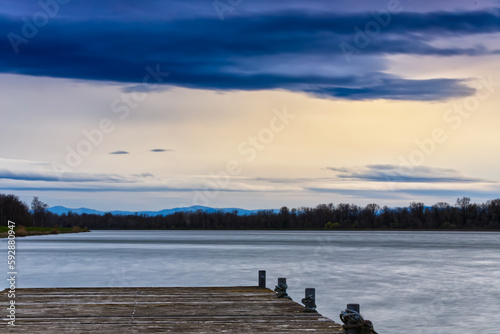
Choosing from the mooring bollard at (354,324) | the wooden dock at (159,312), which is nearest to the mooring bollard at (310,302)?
the wooden dock at (159,312)

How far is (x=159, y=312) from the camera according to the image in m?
15.2

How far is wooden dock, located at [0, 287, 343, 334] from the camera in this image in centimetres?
1298

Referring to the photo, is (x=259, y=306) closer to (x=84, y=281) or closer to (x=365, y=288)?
(x=365, y=288)

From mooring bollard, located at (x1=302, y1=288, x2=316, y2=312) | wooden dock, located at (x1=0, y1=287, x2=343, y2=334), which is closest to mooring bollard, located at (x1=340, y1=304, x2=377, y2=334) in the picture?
wooden dock, located at (x1=0, y1=287, x2=343, y2=334)

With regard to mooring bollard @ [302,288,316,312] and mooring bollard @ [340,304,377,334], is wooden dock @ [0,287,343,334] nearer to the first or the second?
mooring bollard @ [302,288,316,312]

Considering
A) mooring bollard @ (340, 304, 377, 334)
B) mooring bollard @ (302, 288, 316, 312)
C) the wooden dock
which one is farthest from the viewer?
mooring bollard @ (302, 288, 316, 312)

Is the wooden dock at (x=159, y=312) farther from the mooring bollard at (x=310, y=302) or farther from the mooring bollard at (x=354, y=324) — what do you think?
the mooring bollard at (x=354, y=324)

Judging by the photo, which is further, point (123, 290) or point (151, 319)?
point (123, 290)

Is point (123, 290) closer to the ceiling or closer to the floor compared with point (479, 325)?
closer to the ceiling

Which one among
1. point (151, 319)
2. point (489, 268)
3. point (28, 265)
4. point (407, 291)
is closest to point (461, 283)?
point (407, 291)

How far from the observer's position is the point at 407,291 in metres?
32.8

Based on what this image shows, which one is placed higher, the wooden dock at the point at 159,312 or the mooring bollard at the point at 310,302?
the mooring bollard at the point at 310,302

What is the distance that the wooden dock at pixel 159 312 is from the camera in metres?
13.0

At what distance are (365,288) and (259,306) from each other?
1896 cm
